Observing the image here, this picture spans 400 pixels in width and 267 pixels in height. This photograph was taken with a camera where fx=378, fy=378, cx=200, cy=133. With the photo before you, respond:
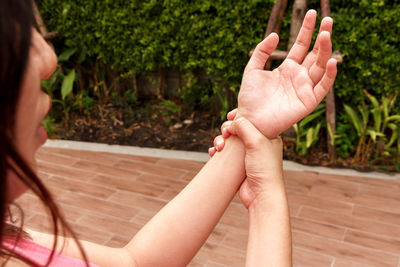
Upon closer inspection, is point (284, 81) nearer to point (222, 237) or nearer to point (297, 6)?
point (222, 237)

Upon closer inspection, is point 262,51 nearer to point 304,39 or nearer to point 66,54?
point 304,39

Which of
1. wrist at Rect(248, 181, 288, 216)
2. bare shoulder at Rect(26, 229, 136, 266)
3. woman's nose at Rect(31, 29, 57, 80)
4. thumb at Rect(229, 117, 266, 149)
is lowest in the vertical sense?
bare shoulder at Rect(26, 229, 136, 266)

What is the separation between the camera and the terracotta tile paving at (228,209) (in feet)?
8.19

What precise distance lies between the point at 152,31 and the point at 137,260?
3.60m

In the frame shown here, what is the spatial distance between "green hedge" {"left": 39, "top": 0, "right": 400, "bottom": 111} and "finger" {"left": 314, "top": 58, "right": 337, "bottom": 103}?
2.59 m

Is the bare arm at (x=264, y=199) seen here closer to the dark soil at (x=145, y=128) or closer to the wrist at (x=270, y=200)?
the wrist at (x=270, y=200)

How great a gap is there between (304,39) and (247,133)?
0.36 meters

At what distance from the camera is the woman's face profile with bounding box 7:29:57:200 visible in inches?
22.1

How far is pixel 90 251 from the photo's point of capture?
1.03 meters

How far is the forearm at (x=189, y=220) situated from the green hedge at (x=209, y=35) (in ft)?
8.95

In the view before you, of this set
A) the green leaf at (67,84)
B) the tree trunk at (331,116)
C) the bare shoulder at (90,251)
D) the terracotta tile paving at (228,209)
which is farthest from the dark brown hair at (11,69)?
the green leaf at (67,84)

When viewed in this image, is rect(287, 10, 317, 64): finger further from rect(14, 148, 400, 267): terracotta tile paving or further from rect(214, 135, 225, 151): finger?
rect(14, 148, 400, 267): terracotta tile paving

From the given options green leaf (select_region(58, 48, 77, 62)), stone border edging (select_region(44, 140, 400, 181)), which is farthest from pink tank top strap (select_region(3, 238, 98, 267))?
green leaf (select_region(58, 48, 77, 62))

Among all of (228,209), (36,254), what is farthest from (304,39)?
(228,209)
